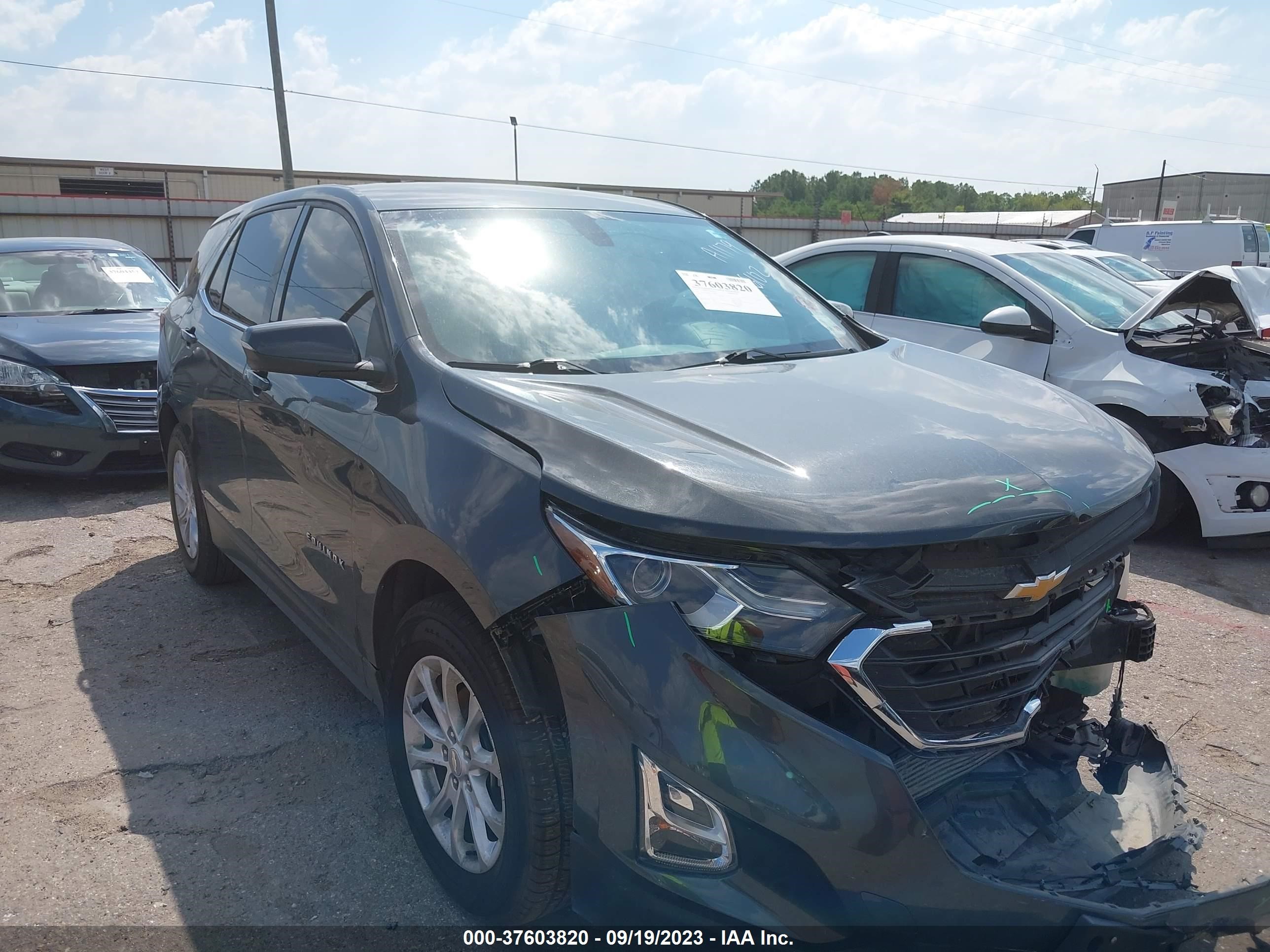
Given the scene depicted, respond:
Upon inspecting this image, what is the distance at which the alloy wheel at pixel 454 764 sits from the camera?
2289 millimetres

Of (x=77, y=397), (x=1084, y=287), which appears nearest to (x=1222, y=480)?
(x=1084, y=287)

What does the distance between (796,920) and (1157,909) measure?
635 mm

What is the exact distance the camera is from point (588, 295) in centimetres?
298

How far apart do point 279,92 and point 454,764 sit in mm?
18547

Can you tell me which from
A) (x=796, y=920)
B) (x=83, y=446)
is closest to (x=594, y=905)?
(x=796, y=920)

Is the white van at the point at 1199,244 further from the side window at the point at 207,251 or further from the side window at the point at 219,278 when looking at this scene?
the side window at the point at 219,278

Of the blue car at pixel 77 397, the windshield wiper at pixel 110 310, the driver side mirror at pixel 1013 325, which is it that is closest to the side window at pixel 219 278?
the blue car at pixel 77 397

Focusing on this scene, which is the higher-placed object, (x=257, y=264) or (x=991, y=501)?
(x=257, y=264)

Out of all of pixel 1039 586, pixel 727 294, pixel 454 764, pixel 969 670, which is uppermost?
pixel 727 294

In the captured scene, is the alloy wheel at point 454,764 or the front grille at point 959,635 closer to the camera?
the front grille at point 959,635

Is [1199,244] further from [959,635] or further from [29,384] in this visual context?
[959,635]

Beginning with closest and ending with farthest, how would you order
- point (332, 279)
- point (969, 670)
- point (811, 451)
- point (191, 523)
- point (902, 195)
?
point (969, 670)
point (811, 451)
point (332, 279)
point (191, 523)
point (902, 195)

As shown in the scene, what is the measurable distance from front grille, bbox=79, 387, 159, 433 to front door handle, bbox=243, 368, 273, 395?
3.39 meters

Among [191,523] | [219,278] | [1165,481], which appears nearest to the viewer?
[219,278]
